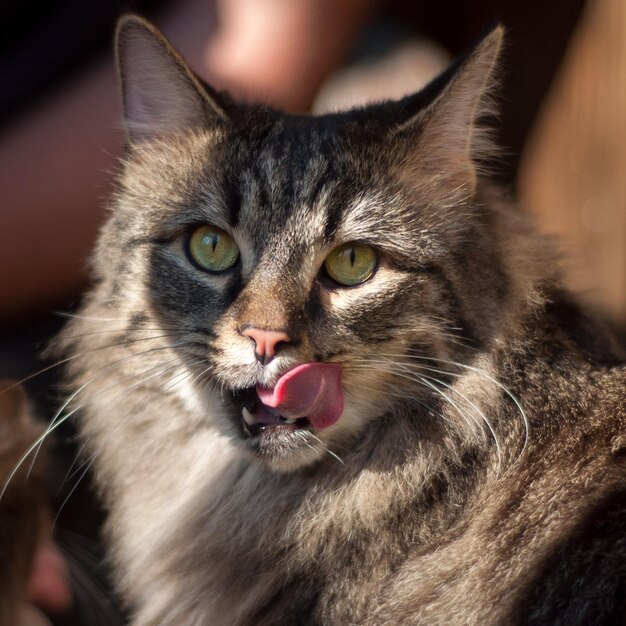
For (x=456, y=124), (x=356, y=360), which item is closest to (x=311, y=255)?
(x=356, y=360)

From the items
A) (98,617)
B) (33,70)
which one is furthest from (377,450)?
(33,70)

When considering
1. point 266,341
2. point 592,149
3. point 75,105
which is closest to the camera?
point 266,341

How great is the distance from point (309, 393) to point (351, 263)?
8.7 inches

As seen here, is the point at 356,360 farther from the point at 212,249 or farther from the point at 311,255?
the point at 212,249

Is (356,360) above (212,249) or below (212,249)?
below

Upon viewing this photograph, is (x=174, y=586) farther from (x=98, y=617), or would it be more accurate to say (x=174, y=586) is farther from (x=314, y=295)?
(x=314, y=295)

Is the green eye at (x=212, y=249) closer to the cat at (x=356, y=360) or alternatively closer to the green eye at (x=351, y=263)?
the cat at (x=356, y=360)

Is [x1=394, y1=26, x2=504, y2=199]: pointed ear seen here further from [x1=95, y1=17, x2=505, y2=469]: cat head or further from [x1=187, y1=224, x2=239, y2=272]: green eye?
[x1=187, y1=224, x2=239, y2=272]: green eye

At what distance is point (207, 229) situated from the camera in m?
1.47

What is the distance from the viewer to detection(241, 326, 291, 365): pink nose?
50.6 inches

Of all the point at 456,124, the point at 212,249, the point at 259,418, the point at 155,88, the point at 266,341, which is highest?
the point at 155,88

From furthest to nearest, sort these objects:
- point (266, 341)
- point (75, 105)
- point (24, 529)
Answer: point (75, 105) → point (24, 529) → point (266, 341)

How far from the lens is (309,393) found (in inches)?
52.9

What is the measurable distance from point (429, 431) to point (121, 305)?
1.87 feet
